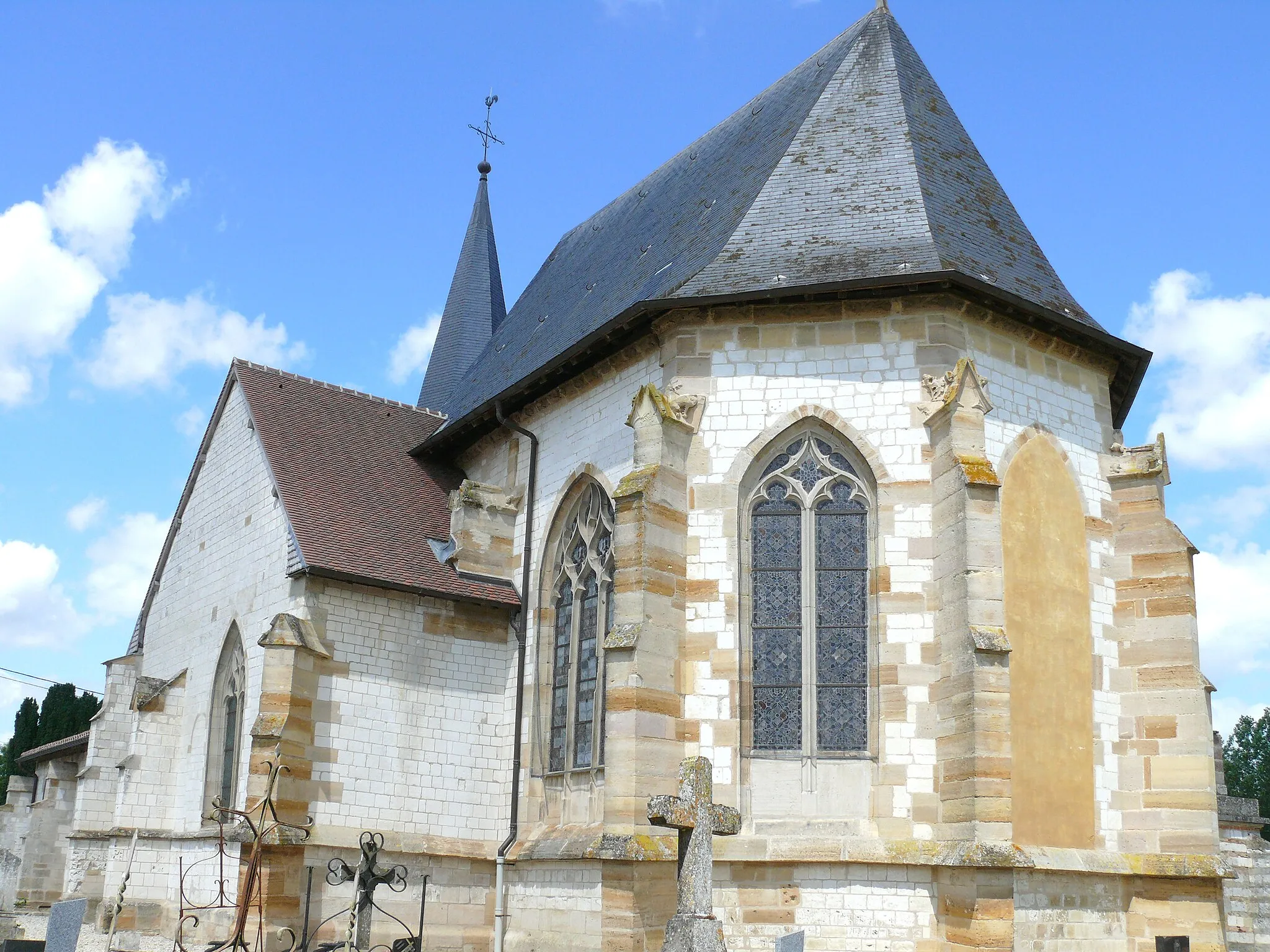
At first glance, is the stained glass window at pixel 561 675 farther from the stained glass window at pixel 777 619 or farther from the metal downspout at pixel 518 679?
the stained glass window at pixel 777 619

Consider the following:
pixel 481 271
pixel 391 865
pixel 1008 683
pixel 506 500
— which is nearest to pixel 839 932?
pixel 1008 683

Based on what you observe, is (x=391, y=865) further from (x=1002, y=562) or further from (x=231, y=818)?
(x=1002, y=562)

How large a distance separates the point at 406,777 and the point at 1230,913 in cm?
1041

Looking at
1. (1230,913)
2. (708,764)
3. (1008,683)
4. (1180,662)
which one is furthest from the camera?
(1230,913)

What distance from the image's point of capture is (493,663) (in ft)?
51.0

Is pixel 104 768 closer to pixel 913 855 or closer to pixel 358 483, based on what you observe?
pixel 358 483

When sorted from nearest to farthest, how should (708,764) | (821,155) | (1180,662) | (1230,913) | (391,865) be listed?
(708,764) → (1180,662) → (391,865) → (821,155) → (1230,913)

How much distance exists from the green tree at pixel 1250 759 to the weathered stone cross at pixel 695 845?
4777 centimetres

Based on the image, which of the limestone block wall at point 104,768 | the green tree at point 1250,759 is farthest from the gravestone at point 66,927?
the green tree at point 1250,759

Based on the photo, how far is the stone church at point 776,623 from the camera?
11.6 m

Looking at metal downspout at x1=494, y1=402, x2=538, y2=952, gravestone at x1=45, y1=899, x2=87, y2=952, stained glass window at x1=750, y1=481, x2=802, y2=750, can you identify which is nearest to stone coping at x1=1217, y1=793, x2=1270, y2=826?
stained glass window at x1=750, y1=481, x2=802, y2=750

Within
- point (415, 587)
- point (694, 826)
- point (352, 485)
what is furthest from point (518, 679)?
point (694, 826)

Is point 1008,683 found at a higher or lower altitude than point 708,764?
higher

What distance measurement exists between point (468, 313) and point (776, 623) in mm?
15178
